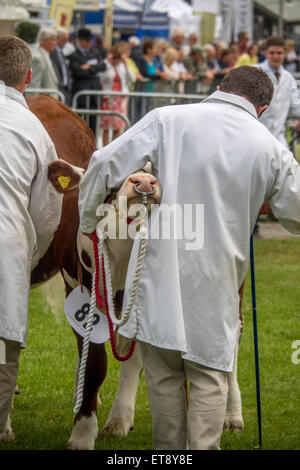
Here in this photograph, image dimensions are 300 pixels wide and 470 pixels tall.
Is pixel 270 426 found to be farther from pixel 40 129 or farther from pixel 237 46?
pixel 237 46

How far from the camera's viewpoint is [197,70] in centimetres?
2180

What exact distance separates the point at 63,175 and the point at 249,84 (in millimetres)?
1042

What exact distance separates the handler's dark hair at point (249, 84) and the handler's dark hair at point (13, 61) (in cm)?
114

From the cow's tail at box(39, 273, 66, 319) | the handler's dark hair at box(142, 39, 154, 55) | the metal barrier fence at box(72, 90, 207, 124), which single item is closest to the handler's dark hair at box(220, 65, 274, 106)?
the cow's tail at box(39, 273, 66, 319)

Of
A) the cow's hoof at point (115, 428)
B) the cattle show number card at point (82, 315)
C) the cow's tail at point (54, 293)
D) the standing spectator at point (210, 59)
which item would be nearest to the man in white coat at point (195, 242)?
the cattle show number card at point (82, 315)

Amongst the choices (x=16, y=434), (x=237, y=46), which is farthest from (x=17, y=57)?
(x=237, y=46)

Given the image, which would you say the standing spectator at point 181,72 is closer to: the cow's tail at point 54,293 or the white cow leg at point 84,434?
the cow's tail at point 54,293

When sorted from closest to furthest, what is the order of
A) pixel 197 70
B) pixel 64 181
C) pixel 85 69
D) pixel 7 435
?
pixel 64 181 < pixel 7 435 < pixel 85 69 < pixel 197 70

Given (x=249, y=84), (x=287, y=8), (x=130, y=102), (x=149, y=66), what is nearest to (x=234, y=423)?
(x=249, y=84)

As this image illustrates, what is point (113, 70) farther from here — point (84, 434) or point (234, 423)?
point (84, 434)

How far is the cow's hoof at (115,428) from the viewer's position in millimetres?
5559

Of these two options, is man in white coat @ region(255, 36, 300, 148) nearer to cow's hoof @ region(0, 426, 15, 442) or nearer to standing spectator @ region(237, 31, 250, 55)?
cow's hoof @ region(0, 426, 15, 442)

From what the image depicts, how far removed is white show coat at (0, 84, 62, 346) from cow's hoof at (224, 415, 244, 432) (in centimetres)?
169

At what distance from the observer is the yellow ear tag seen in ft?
15.2
